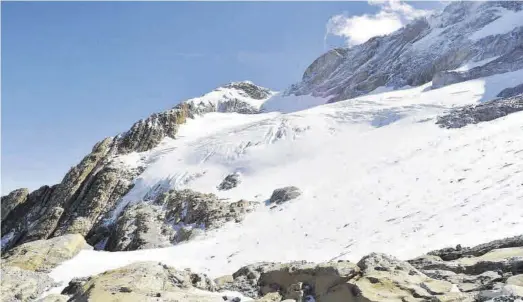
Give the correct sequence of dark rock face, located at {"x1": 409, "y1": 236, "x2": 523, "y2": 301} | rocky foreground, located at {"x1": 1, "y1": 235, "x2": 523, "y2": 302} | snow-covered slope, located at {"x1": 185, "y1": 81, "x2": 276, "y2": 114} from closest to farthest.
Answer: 1. dark rock face, located at {"x1": 409, "y1": 236, "x2": 523, "y2": 301}
2. rocky foreground, located at {"x1": 1, "y1": 235, "x2": 523, "y2": 302}
3. snow-covered slope, located at {"x1": 185, "y1": 81, "x2": 276, "y2": 114}

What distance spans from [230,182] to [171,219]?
7.77 meters

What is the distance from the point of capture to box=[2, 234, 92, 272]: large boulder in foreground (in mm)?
23156

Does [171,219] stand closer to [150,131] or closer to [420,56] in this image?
[150,131]

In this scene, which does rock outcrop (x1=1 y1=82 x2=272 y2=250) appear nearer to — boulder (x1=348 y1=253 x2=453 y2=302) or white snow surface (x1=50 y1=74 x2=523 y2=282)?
white snow surface (x1=50 y1=74 x2=523 y2=282)

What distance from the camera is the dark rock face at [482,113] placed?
43.0 m

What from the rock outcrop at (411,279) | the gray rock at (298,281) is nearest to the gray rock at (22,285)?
the gray rock at (298,281)

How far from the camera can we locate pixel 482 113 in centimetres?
4388

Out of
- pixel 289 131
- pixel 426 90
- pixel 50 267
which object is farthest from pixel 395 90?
pixel 50 267

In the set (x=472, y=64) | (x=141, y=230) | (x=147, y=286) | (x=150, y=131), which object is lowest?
(x=147, y=286)

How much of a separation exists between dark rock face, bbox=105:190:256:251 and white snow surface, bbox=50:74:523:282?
80.4 inches

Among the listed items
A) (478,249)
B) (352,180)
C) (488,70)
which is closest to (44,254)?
(478,249)

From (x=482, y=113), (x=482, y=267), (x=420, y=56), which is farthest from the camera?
(x=420, y=56)

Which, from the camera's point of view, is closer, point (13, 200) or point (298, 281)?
point (298, 281)

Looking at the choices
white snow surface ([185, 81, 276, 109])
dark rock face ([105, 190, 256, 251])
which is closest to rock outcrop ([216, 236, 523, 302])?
dark rock face ([105, 190, 256, 251])
